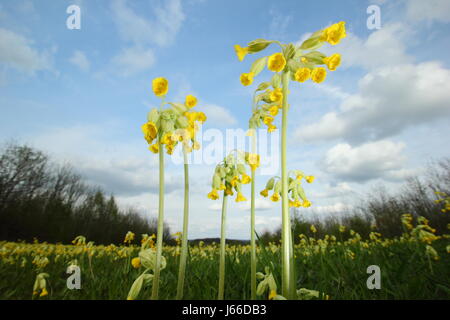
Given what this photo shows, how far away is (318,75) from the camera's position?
1644mm

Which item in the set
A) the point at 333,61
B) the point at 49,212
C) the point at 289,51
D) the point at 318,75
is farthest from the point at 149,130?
the point at 49,212

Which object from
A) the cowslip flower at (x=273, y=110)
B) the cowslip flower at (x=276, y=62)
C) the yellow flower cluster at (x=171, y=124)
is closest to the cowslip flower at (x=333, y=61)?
the cowslip flower at (x=276, y=62)

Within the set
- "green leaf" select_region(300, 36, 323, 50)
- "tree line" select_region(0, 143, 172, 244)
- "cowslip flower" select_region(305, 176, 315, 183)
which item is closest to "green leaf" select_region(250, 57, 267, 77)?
"green leaf" select_region(300, 36, 323, 50)

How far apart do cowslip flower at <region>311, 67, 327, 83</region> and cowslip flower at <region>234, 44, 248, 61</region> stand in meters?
0.48

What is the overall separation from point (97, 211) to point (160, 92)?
19.3 m

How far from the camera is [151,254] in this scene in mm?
1764

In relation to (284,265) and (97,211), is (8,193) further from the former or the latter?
(284,265)

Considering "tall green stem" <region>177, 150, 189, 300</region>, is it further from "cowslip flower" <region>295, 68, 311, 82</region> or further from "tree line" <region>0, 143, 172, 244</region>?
"tree line" <region>0, 143, 172, 244</region>

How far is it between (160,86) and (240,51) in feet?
2.02

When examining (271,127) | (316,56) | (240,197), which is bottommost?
(240,197)

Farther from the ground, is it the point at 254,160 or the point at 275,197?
the point at 254,160

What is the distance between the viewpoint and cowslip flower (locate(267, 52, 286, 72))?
1.57 metres

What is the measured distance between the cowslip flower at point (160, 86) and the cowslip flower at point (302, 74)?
0.92m

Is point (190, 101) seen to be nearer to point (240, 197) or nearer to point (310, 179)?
point (240, 197)
